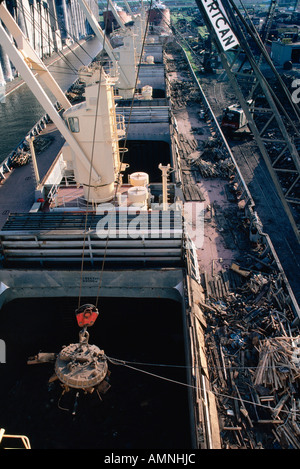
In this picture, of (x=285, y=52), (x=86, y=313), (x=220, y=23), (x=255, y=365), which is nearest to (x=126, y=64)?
(x=220, y=23)

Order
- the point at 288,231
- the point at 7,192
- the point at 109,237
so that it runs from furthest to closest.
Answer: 1. the point at 7,192
2. the point at 288,231
3. the point at 109,237

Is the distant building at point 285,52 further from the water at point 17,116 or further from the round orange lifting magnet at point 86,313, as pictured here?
the round orange lifting magnet at point 86,313

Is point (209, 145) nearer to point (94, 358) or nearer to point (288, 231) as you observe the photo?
point (288, 231)

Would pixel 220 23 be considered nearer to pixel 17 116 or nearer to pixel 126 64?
pixel 126 64

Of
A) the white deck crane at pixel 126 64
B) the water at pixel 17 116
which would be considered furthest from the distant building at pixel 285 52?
the white deck crane at pixel 126 64

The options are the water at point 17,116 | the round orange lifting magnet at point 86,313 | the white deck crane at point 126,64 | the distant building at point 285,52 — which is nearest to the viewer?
the round orange lifting magnet at point 86,313
